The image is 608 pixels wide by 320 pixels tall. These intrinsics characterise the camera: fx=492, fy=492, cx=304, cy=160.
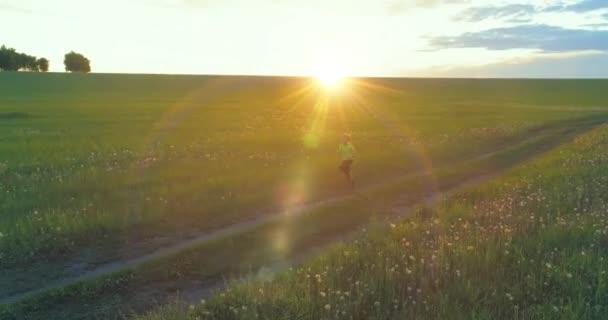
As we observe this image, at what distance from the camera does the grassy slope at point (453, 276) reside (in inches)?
252

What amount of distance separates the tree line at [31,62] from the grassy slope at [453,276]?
13560cm

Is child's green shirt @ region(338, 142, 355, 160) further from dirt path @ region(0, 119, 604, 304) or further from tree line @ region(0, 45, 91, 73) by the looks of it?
tree line @ region(0, 45, 91, 73)

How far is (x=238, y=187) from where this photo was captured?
15.5 meters

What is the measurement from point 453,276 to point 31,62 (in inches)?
5886

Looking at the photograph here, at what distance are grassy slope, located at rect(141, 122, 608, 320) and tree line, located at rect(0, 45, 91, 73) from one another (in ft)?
445

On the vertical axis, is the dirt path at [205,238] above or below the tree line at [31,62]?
below

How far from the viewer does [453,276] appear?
24.1ft

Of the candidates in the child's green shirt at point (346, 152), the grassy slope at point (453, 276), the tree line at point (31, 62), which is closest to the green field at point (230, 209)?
the grassy slope at point (453, 276)

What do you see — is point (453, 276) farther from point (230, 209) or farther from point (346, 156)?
point (346, 156)

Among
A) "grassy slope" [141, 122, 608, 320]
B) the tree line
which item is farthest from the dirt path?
the tree line

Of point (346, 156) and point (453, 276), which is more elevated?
point (346, 156)

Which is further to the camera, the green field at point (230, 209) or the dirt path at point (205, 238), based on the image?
the dirt path at point (205, 238)

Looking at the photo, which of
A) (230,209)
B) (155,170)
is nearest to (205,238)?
(230,209)

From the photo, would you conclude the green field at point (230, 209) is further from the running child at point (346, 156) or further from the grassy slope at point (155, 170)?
the running child at point (346, 156)
